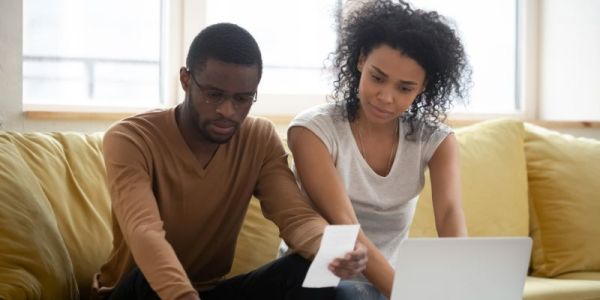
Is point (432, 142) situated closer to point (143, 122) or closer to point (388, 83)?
point (388, 83)

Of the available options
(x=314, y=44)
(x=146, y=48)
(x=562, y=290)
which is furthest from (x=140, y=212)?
(x=314, y=44)

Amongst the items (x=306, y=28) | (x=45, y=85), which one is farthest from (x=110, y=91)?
(x=306, y=28)

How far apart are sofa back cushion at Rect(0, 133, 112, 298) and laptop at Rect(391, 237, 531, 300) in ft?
2.84

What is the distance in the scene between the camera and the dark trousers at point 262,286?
1.69 meters

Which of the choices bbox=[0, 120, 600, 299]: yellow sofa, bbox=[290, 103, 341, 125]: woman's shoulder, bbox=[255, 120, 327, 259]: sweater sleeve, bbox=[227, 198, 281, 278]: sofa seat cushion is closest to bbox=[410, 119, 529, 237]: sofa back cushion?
bbox=[0, 120, 600, 299]: yellow sofa

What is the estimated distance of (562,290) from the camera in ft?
7.81

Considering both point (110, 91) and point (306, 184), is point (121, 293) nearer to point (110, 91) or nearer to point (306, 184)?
point (306, 184)

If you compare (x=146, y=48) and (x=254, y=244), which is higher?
(x=146, y=48)

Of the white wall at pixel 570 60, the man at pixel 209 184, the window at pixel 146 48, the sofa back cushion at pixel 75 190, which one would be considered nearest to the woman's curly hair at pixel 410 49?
the man at pixel 209 184

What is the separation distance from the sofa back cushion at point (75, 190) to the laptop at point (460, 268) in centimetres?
87

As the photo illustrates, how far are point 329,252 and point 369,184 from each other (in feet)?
1.64

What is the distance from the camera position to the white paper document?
5.03ft

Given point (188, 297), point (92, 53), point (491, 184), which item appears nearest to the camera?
point (188, 297)

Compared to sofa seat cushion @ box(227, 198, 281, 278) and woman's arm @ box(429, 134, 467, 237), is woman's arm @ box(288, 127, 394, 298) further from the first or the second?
sofa seat cushion @ box(227, 198, 281, 278)
